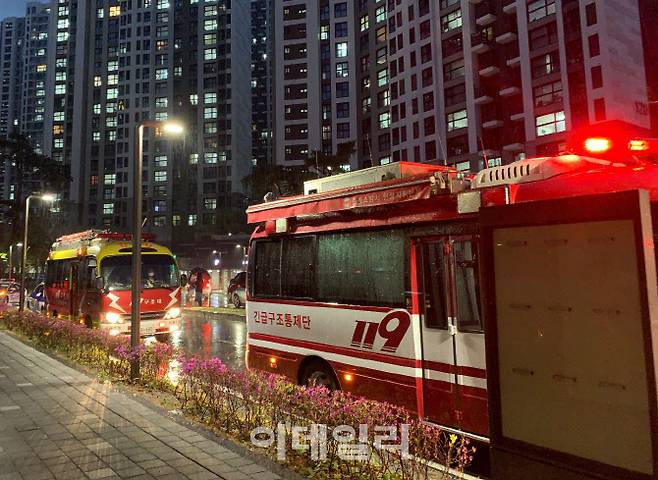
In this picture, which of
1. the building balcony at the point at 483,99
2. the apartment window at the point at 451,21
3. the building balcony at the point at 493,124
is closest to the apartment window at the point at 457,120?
the building balcony at the point at 483,99

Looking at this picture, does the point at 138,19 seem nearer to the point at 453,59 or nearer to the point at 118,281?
the point at 453,59

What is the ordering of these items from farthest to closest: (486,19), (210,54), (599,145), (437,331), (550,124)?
(210,54)
(486,19)
(550,124)
(437,331)
(599,145)

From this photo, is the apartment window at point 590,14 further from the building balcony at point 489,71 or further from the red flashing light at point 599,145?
the red flashing light at point 599,145

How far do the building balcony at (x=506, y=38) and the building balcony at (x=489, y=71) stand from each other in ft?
8.19

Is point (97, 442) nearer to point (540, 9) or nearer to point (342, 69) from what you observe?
point (540, 9)

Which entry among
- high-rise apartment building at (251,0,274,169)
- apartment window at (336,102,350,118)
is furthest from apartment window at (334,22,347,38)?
high-rise apartment building at (251,0,274,169)

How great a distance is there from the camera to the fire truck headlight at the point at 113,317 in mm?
14273

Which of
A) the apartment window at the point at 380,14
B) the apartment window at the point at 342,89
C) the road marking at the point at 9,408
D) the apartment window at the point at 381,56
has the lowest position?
the road marking at the point at 9,408

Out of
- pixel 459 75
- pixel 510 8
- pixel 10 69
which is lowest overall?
pixel 459 75

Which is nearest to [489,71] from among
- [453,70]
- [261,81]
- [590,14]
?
[453,70]

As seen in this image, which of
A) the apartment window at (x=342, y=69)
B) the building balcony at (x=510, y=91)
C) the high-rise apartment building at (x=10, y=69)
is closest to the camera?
the building balcony at (x=510, y=91)

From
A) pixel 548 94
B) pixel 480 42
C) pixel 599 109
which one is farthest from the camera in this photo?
pixel 480 42

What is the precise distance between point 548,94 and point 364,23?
35.7 meters

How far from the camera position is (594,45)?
41094 mm
